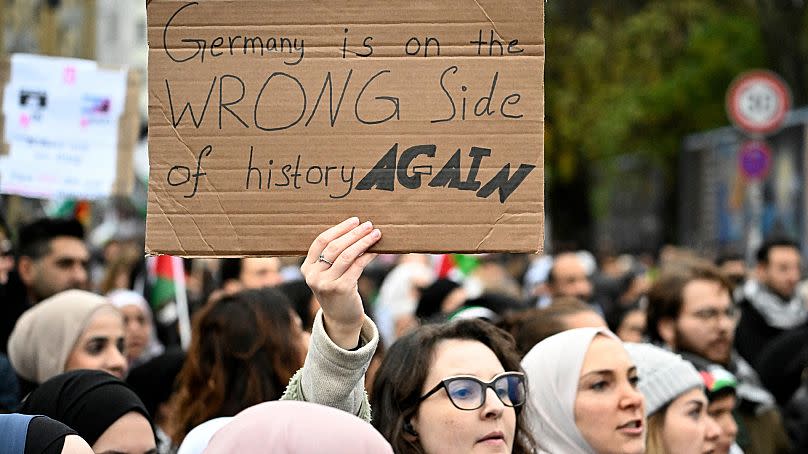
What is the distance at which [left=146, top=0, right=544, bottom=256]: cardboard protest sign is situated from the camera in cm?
366

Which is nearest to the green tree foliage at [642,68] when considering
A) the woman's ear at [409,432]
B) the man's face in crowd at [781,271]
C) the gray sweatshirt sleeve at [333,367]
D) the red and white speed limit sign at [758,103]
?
the red and white speed limit sign at [758,103]

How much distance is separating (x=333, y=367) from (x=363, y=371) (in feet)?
0.29

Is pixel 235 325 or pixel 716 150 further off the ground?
pixel 716 150

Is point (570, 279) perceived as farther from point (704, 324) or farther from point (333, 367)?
point (333, 367)

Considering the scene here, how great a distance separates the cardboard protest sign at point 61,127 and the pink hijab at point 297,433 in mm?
4349

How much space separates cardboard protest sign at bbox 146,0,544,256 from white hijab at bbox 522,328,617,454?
140 cm

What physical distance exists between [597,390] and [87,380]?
173cm

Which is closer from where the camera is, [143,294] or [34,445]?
[34,445]

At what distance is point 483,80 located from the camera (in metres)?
3.72

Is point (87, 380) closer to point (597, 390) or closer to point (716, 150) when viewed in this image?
point (597, 390)

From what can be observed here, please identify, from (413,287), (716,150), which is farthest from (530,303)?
(716,150)

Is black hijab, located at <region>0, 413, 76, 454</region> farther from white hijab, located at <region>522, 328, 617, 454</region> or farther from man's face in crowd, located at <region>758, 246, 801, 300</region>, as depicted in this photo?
man's face in crowd, located at <region>758, 246, 801, 300</region>

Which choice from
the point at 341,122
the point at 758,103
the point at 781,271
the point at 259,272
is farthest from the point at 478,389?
the point at 758,103

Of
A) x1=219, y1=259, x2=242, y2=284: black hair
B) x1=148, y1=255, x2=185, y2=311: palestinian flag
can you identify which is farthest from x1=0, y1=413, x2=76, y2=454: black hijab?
x1=148, y1=255, x2=185, y2=311: palestinian flag
